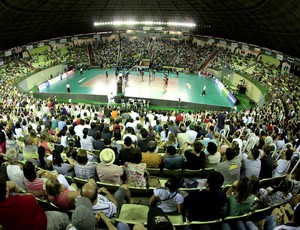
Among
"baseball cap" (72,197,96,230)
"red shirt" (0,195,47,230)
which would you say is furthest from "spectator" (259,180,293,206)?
"red shirt" (0,195,47,230)

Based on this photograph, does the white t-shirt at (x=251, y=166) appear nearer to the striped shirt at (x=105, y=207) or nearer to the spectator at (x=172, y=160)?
the spectator at (x=172, y=160)

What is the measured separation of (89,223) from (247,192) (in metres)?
2.91

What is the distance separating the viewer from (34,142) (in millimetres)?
8297

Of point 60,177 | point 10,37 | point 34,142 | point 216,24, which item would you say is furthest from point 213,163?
point 216,24

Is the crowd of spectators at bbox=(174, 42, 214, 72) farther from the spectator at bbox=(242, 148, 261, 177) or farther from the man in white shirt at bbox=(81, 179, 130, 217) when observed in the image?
the man in white shirt at bbox=(81, 179, 130, 217)

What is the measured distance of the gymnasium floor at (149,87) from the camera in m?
29.2

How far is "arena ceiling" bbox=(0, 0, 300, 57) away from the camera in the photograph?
Result: 22922mm

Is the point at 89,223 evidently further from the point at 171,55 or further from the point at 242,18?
the point at 171,55

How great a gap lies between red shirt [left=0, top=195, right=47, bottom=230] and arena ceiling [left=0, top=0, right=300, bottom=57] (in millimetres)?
21061

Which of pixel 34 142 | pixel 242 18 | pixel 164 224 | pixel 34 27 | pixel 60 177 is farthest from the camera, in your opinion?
pixel 34 27

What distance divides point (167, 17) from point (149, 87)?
1948cm

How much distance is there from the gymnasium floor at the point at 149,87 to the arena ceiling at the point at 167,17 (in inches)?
318

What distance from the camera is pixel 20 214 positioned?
3619mm

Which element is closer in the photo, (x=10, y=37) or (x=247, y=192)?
(x=247, y=192)
